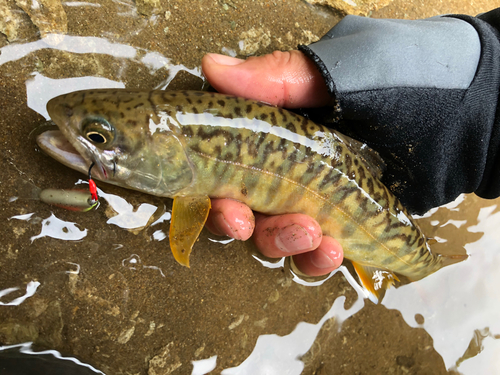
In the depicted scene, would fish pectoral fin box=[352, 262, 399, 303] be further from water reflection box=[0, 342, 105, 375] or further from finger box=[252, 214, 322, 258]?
water reflection box=[0, 342, 105, 375]

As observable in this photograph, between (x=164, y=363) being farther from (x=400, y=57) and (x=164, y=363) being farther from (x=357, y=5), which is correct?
(x=357, y=5)

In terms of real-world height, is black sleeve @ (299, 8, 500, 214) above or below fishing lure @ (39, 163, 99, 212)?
above

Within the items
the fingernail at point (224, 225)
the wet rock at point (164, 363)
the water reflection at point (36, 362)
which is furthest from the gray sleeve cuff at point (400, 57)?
the water reflection at point (36, 362)

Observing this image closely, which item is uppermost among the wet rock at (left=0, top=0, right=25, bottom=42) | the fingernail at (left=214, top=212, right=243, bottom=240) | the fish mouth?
the wet rock at (left=0, top=0, right=25, bottom=42)

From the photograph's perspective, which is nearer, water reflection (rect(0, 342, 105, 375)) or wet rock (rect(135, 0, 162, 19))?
water reflection (rect(0, 342, 105, 375))

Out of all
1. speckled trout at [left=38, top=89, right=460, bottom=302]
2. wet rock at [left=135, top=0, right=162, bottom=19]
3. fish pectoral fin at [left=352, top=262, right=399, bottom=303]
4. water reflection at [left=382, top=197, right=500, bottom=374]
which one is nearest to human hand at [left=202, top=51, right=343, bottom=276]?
speckled trout at [left=38, top=89, right=460, bottom=302]

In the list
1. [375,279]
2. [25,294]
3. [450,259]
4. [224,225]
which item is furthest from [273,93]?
[450,259]

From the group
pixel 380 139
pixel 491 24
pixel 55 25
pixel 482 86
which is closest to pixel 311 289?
pixel 380 139
